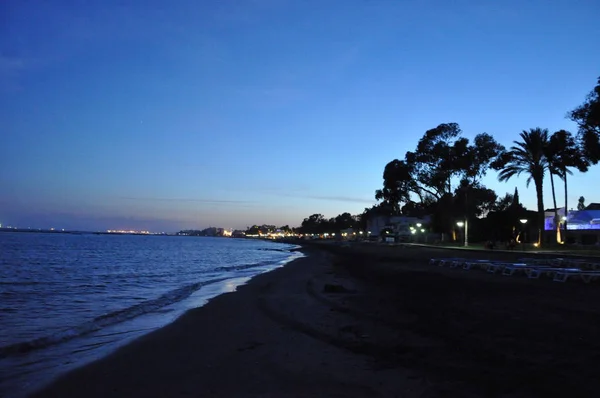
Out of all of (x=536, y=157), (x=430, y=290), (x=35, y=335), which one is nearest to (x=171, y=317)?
(x=35, y=335)

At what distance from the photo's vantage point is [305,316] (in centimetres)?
1215

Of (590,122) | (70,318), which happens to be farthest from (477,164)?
(70,318)

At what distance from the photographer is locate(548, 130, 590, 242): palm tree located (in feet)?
158

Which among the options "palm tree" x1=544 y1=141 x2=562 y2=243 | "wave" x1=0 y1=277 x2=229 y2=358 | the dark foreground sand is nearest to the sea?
"wave" x1=0 y1=277 x2=229 y2=358

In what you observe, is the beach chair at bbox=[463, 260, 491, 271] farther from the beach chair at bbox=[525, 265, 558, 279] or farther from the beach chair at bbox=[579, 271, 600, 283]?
the beach chair at bbox=[579, 271, 600, 283]

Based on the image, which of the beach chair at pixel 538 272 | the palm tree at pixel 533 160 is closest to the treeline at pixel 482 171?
the palm tree at pixel 533 160

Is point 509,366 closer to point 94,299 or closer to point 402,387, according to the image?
point 402,387

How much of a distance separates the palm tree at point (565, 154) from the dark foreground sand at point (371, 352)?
40.5 m

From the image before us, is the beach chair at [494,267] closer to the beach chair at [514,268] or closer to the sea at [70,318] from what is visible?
the beach chair at [514,268]

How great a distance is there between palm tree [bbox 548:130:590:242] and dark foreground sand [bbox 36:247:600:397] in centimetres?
4046

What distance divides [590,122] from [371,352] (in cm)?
3660

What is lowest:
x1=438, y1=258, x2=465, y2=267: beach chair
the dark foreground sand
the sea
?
the sea

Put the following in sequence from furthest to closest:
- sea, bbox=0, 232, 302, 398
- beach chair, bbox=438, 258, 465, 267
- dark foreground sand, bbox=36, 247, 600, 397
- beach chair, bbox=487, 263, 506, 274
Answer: beach chair, bbox=438, 258, 465, 267, beach chair, bbox=487, 263, 506, 274, sea, bbox=0, 232, 302, 398, dark foreground sand, bbox=36, 247, 600, 397

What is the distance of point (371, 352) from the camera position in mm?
7996
